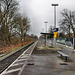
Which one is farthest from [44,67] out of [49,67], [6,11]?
→ [6,11]

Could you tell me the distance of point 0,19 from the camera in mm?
25469

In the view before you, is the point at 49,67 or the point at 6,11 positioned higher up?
the point at 6,11

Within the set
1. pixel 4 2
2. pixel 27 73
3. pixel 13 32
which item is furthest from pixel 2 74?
pixel 13 32

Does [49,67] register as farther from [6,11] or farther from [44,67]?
[6,11]

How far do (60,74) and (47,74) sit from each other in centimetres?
68

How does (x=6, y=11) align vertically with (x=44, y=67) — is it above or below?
above

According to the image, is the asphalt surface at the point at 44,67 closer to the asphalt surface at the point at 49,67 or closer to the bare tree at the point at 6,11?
the asphalt surface at the point at 49,67

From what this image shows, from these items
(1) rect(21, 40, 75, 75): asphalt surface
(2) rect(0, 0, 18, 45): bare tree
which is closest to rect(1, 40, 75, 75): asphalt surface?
(1) rect(21, 40, 75, 75): asphalt surface

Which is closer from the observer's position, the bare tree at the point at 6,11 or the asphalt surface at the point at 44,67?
the asphalt surface at the point at 44,67

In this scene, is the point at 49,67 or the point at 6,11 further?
the point at 6,11

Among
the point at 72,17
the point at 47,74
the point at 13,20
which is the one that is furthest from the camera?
the point at 13,20

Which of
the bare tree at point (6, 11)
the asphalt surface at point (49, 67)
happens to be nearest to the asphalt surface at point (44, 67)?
the asphalt surface at point (49, 67)

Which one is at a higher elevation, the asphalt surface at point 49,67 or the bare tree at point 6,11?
the bare tree at point 6,11

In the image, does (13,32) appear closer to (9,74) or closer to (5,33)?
(5,33)
